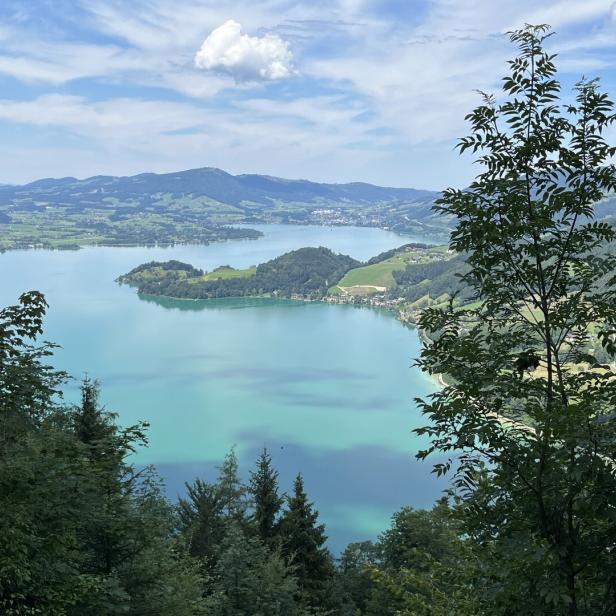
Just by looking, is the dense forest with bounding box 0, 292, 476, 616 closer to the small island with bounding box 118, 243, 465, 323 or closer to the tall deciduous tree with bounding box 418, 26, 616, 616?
the tall deciduous tree with bounding box 418, 26, 616, 616

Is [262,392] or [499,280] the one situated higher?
[499,280]

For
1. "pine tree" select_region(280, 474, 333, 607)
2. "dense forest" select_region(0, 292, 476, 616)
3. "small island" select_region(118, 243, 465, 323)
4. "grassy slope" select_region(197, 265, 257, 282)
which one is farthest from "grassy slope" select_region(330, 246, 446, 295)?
"dense forest" select_region(0, 292, 476, 616)

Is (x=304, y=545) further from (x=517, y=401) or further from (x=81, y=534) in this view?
(x=517, y=401)

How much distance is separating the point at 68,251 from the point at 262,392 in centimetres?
11064

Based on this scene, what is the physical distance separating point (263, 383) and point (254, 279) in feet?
188

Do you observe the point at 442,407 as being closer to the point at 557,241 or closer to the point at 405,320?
the point at 557,241

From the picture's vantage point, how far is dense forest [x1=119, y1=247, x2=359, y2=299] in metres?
101

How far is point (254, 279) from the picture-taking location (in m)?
108

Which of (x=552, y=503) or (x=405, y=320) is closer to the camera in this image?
(x=552, y=503)

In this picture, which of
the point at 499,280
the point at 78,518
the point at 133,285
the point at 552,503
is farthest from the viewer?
the point at 133,285

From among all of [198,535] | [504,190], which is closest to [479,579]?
[504,190]

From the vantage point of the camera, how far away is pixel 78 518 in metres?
5.27

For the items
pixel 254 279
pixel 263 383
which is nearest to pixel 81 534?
pixel 263 383

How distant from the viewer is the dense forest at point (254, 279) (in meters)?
101
